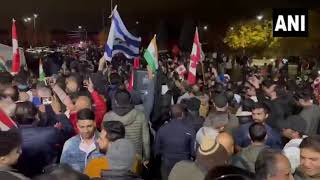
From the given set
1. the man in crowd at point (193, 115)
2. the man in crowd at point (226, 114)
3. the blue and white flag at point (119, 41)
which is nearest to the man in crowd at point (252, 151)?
the man in crowd at point (226, 114)

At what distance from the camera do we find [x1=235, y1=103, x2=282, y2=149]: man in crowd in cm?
723

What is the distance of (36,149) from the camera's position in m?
6.47

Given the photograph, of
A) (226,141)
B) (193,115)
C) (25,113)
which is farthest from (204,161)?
(193,115)

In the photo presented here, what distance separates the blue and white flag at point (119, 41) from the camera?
1206 centimetres

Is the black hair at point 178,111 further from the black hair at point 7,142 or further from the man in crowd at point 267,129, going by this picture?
the black hair at point 7,142

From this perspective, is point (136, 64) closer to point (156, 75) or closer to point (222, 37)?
point (156, 75)

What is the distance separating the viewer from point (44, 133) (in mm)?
6492

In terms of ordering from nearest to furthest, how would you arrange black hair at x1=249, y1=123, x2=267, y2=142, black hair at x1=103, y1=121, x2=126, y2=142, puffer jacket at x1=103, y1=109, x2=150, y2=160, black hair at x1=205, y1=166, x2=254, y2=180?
black hair at x1=205, y1=166, x2=254, y2=180 < black hair at x1=103, y1=121, x2=126, y2=142 < black hair at x1=249, y1=123, x2=267, y2=142 < puffer jacket at x1=103, y1=109, x2=150, y2=160

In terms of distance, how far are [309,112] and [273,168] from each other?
460 cm

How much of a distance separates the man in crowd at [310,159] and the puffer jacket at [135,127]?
3294 mm

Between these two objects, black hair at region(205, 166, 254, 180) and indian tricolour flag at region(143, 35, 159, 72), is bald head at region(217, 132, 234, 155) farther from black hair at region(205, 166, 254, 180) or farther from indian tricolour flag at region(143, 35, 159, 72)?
indian tricolour flag at region(143, 35, 159, 72)

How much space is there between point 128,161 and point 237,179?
1662 mm

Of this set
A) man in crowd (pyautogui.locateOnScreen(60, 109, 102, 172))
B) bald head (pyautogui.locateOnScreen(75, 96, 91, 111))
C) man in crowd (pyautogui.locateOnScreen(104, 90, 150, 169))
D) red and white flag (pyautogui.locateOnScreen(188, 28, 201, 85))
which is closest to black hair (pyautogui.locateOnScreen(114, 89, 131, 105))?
man in crowd (pyautogui.locateOnScreen(104, 90, 150, 169))

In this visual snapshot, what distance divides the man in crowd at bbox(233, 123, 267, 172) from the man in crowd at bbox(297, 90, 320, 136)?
8.84 ft
